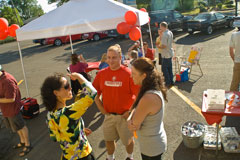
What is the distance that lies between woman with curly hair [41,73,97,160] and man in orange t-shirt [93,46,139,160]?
2.71 feet

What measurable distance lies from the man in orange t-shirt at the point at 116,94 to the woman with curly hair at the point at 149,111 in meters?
0.71

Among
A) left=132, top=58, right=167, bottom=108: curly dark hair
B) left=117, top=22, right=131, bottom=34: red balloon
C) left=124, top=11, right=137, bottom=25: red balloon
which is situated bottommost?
left=132, top=58, right=167, bottom=108: curly dark hair

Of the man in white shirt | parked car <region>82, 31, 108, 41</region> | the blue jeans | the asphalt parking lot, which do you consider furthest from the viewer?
parked car <region>82, 31, 108, 41</region>

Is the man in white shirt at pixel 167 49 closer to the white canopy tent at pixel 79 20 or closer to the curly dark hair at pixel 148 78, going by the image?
the white canopy tent at pixel 79 20

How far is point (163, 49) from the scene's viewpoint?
19.6 feet

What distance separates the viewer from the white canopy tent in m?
4.59

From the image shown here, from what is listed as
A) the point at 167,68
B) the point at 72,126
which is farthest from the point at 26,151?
the point at 167,68

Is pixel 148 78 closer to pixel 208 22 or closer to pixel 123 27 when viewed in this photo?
pixel 123 27

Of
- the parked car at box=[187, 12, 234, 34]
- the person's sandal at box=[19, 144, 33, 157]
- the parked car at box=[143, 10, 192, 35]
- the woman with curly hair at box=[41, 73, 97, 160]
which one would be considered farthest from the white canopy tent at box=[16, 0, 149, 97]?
the parked car at box=[143, 10, 192, 35]

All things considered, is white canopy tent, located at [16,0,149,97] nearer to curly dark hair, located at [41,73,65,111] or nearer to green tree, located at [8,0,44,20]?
curly dark hair, located at [41,73,65,111]

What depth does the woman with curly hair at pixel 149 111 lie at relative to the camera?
197cm

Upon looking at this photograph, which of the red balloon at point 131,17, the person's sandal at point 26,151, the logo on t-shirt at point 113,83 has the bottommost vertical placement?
the person's sandal at point 26,151

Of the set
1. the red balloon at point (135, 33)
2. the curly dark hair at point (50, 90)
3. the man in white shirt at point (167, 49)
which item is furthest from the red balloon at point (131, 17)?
the curly dark hair at point (50, 90)

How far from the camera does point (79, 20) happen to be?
4.77m
